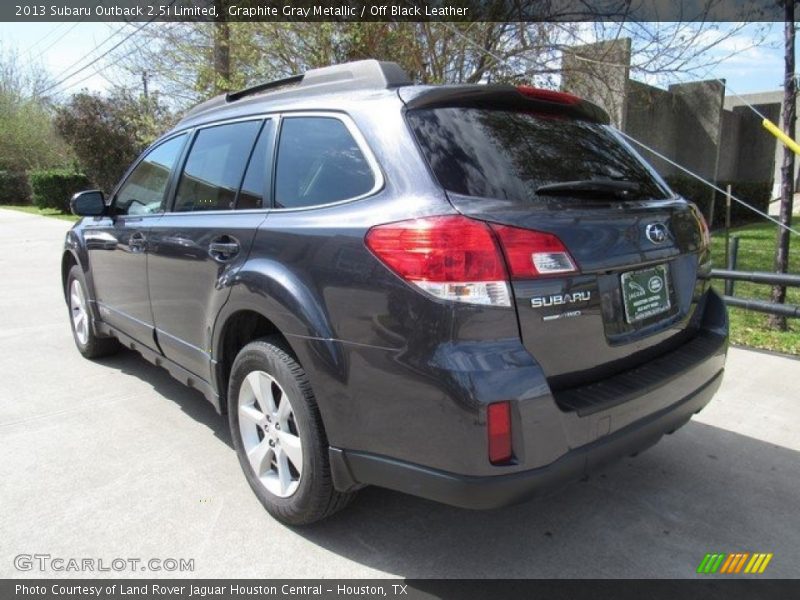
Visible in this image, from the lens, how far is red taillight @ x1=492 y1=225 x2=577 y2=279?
2.07 m

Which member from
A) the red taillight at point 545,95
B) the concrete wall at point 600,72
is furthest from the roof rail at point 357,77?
the concrete wall at point 600,72

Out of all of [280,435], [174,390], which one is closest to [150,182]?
[174,390]

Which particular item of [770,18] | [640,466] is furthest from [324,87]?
[770,18]

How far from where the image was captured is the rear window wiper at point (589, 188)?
2334 mm

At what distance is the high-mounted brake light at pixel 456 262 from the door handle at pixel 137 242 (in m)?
2.34

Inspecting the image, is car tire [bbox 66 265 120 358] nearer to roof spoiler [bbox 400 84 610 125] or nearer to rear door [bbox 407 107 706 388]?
roof spoiler [bbox 400 84 610 125]

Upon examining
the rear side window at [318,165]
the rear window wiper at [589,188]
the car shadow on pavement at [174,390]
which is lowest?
the car shadow on pavement at [174,390]

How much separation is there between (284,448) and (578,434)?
49.1 inches

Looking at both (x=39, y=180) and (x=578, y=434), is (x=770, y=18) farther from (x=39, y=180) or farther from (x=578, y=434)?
(x=39, y=180)

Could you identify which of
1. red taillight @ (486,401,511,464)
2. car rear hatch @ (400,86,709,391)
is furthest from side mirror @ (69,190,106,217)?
red taillight @ (486,401,511,464)

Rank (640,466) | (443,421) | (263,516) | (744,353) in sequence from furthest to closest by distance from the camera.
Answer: (744,353)
(640,466)
(263,516)
(443,421)

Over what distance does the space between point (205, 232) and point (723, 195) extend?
17.3 m

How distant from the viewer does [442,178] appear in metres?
2.21

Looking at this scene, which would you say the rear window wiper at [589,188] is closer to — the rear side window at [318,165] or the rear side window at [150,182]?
the rear side window at [318,165]
